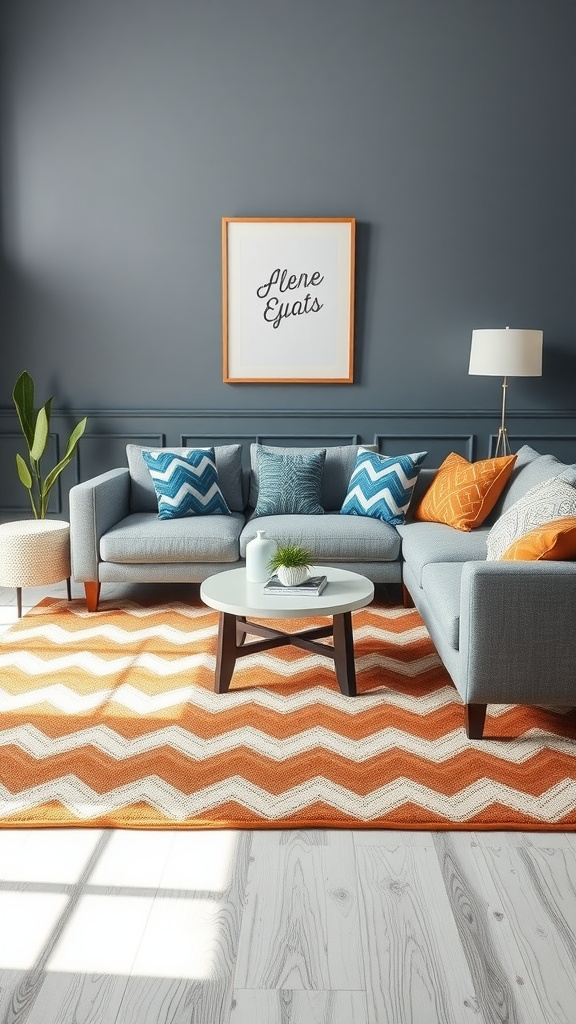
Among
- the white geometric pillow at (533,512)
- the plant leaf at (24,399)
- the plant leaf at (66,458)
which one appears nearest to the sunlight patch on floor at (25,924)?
the white geometric pillow at (533,512)

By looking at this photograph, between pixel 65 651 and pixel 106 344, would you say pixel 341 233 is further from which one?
pixel 65 651

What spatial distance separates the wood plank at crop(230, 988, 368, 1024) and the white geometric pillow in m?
1.62

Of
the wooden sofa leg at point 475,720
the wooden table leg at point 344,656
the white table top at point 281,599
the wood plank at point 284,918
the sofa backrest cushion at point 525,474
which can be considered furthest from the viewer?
the sofa backrest cushion at point 525,474

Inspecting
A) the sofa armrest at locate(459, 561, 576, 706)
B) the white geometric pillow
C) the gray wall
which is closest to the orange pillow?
the sofa armrest at locate(459, 561, 576, 706)

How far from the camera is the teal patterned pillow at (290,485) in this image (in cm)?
416

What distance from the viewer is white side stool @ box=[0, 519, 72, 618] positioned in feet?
12.2

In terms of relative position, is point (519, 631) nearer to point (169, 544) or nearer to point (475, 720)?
point (475, 720)

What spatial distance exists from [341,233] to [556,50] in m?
1.45

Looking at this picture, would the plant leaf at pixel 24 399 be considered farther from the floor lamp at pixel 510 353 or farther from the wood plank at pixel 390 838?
the wood plank at pixel 390 838

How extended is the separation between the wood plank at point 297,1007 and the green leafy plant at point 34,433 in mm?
3438

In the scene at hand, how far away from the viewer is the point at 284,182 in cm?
464

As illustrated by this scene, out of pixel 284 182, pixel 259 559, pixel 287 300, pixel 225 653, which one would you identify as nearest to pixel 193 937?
pixel 225 653

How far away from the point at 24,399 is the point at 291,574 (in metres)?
2.33

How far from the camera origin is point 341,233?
4.64m
